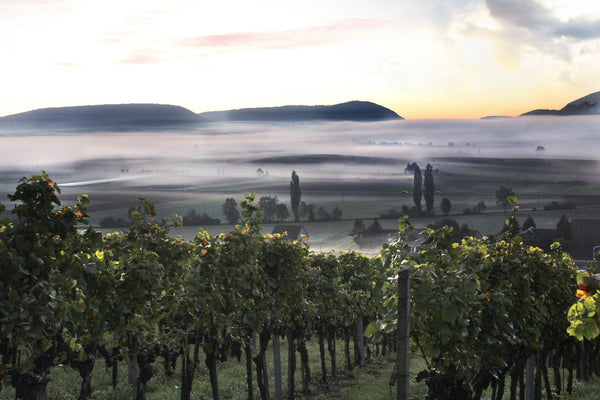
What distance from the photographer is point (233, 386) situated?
17.0 m

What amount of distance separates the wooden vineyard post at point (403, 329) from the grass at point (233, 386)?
839cm

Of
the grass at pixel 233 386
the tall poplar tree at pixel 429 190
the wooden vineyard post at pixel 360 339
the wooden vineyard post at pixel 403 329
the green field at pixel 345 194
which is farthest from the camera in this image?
the tall poplar tree at pixel 429 190

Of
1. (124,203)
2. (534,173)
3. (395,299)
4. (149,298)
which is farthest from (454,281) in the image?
(534,173)

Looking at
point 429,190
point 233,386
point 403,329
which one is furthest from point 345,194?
point 403,329

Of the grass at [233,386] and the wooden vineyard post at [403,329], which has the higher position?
the wooden vineyard post at [403,329]

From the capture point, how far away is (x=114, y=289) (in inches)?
331

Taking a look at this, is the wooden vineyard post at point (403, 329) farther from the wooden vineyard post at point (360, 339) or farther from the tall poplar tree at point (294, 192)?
the tall poplar tree at point (294, 192)

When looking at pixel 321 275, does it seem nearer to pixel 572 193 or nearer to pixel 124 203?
pixel 124 203

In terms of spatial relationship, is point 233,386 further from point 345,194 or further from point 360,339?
point 345,194

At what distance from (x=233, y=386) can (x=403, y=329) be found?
11424 millimetres

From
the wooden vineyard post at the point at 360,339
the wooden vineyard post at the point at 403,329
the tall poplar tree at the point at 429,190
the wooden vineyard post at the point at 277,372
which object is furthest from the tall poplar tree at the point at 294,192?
the wooden vineyard post at the point at 403,329

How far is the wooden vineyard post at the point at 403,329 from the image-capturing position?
659cm

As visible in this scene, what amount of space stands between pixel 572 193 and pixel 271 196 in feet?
300

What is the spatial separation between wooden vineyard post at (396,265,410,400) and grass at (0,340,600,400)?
8.39 metres
